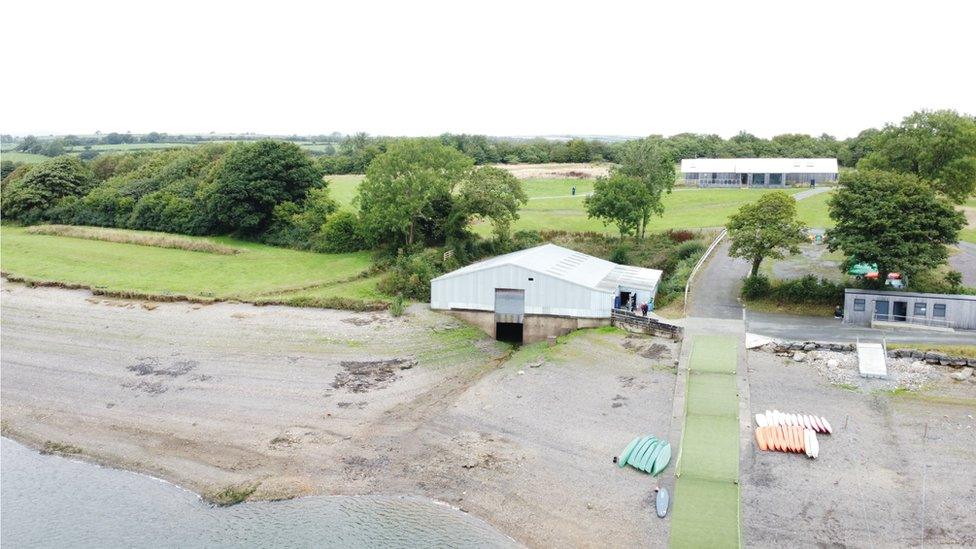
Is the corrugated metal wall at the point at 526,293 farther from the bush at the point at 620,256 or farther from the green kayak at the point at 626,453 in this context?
the green kayak at the point at 626,453

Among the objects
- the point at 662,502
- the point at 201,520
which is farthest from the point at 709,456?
the point at 201,520

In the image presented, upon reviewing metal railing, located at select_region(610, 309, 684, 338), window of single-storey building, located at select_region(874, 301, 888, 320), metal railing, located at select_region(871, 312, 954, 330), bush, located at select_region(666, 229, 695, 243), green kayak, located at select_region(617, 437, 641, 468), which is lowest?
green kayak, located at select_region(617, 437, 641, 468)

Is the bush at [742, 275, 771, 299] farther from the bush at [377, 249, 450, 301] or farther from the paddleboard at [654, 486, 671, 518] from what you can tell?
the paddleboard at [654, 486, 671, 518]

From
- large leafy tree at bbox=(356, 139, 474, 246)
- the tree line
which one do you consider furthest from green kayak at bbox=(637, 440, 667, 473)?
large leafy tree at bbox=(356, 139, 474, 246)

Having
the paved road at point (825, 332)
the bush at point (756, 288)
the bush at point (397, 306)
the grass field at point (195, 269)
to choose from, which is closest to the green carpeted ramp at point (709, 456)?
the paved road at point (825, 332)

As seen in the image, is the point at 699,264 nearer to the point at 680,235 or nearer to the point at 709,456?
the point at 680,235

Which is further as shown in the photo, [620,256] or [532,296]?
[620,256]
